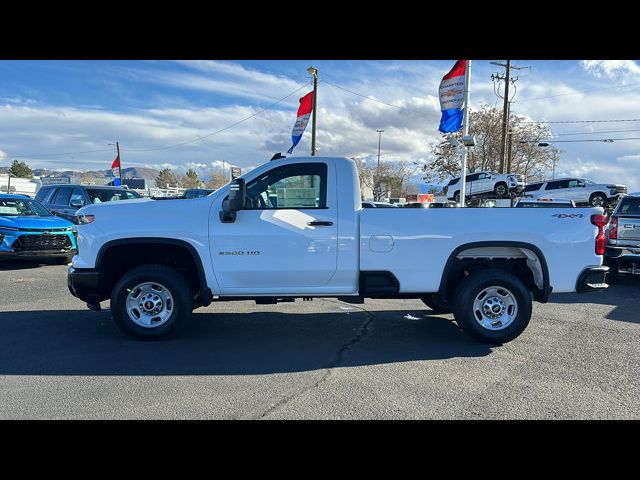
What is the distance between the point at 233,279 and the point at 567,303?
5.99 m

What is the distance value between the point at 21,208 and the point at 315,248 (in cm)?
933

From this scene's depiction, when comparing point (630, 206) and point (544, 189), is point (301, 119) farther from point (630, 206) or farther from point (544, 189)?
point (544, 189)

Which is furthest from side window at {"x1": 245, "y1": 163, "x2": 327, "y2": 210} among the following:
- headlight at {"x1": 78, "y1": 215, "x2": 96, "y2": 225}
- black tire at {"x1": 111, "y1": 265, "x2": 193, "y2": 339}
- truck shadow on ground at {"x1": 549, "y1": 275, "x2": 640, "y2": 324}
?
truck shadow on ground at {"x1": 549, "y1": 275, "x2": 640, "y2": 324}

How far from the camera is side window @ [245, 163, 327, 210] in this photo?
5328 millimetres

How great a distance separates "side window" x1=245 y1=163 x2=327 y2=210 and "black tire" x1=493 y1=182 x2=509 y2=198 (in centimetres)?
2264

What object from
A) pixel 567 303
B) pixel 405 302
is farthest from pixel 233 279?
pixel 567 303

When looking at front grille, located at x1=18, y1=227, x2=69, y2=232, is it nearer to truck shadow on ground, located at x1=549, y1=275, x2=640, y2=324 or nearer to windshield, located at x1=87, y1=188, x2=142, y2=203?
windshield, located at x1=87, y1=188, x2=142, y2=203

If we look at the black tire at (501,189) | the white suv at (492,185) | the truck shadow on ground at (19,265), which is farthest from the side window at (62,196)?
the black tire at (501,189)

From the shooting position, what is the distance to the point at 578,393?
4.04 meters

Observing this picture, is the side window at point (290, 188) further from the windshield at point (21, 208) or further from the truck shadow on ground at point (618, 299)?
the windshield at point (21, 208)

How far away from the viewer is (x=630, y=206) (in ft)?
30.7

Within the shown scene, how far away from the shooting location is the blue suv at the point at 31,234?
9828 millimetres

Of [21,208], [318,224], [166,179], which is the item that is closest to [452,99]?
[318,224]
